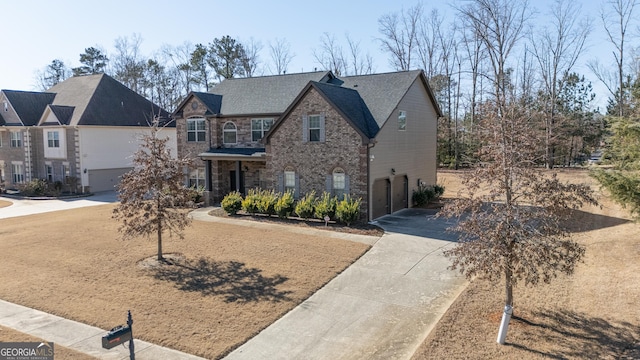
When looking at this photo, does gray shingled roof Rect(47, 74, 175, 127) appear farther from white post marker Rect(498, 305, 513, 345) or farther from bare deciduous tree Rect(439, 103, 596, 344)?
white post marker Rect(498, 305, 513, 345)

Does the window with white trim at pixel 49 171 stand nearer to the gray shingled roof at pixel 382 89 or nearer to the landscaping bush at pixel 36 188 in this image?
the landscaping bush at pixel 36 188

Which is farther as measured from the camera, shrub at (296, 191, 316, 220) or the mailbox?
shrub at (296, 191, 316, 220)

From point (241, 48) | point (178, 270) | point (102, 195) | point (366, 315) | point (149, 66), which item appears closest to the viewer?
point (366, 315)

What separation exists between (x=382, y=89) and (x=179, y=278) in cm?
1454

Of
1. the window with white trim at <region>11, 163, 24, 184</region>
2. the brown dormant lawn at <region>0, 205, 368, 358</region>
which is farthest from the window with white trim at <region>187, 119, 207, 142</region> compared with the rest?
the window with white trim at <region>11, 163, 24, 184</region>

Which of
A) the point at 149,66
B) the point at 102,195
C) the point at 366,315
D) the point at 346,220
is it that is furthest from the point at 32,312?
the point at 149,66

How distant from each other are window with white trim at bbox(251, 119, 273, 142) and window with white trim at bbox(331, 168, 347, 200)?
234 inches

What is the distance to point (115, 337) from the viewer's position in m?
6.75

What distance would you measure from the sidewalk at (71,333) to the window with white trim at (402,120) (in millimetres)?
16068

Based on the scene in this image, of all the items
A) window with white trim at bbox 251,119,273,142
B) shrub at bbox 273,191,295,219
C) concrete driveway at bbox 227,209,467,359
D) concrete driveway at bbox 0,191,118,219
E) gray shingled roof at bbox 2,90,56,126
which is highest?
gray shingled roof at bbox 2,90,56,126

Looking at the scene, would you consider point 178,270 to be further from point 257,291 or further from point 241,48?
point 241,48

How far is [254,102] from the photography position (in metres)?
25.5

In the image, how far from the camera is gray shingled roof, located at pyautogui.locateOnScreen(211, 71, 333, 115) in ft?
80.7

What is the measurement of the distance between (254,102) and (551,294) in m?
19.1
